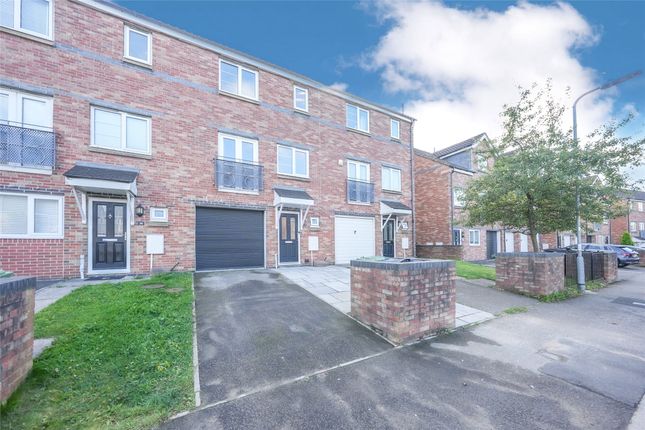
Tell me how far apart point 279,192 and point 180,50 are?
6.53m

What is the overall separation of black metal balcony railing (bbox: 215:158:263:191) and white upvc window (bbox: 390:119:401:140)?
350 inches

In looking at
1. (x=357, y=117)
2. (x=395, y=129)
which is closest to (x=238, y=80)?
(x=357, y=117)

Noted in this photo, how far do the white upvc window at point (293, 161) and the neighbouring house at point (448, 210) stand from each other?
32.7ft

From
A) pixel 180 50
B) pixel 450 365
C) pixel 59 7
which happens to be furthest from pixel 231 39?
pixel 450 365

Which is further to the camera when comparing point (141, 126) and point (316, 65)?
point (316, 65)

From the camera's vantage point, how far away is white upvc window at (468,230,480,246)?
1900 centimetres

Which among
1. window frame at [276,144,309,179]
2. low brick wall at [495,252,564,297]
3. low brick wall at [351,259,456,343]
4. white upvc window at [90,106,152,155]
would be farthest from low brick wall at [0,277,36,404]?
low brick wall at [495,252,564,297]

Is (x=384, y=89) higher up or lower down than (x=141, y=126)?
higher up

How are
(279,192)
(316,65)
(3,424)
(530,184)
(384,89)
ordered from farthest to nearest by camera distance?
(384,89), (316,65), (279,192), (530,184), (3,424)

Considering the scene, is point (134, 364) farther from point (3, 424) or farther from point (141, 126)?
point (141, 126)

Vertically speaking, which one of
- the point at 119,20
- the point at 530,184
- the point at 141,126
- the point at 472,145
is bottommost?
the point at 530,184

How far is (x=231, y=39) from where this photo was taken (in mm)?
11797

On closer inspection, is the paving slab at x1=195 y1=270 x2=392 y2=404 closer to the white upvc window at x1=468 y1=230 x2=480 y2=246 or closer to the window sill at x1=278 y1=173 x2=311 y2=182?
the window sill at x1=278 y1=173 x2=311 y2=182

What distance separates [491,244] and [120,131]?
76.0 feet
